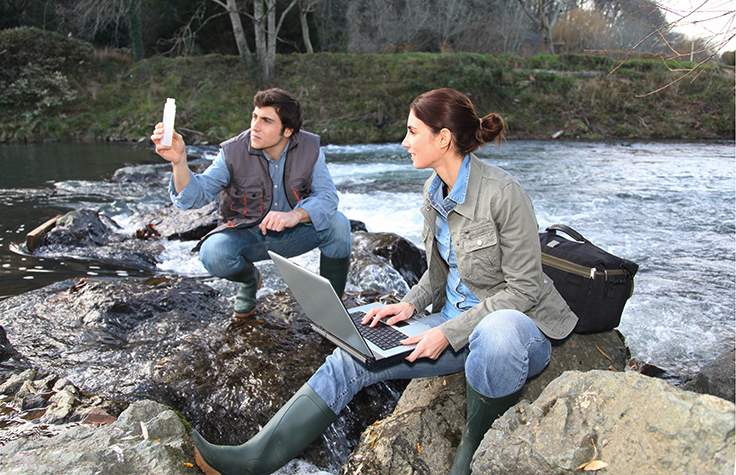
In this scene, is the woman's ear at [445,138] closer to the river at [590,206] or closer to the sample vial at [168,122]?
the river at [590,206]

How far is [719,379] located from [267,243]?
9.50 ft

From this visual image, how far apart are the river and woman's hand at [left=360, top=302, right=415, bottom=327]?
36.4 inches

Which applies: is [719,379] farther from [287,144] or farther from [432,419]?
[287,144]

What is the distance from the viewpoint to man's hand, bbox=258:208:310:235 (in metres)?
3.23

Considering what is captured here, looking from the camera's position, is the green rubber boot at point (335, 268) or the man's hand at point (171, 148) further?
the green rubber boot at point (335, 268)

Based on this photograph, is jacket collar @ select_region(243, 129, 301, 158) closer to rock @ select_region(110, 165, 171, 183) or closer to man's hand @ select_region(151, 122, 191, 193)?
man's hand @ select_region(151, 122, 191, 193)

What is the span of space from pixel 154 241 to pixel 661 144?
696 inches

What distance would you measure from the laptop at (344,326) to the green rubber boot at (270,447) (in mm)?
298

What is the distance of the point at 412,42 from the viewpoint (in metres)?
30.2

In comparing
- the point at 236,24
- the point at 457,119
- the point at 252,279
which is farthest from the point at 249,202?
the point at 236,24

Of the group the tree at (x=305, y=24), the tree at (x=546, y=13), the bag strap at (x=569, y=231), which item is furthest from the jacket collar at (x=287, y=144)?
the tree at (x=546, y=13)

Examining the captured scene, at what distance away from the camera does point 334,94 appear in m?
21.6

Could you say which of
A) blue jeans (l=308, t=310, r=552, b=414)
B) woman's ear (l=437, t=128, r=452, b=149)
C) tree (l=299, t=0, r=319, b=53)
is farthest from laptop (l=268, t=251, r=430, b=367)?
tree (l=299, t=0, r=319, b=53)

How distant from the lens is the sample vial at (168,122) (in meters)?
2.63
